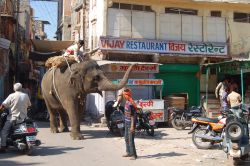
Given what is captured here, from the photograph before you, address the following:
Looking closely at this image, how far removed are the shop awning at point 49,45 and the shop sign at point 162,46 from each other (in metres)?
5.86

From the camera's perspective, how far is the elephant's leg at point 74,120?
40.7 ft

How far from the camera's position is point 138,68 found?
18.6 meters

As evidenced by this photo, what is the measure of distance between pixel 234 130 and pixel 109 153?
3.16 m

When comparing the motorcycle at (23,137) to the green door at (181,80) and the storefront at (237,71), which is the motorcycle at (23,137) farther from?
the green door at (181,80)

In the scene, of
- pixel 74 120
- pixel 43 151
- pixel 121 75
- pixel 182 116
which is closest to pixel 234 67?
pixel 182 116

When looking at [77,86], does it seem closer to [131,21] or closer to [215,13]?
[131,21]

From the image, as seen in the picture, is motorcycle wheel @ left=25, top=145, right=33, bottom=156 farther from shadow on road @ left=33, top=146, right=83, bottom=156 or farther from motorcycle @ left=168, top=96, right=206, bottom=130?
motorcycle @ left=168, top=96, right=206, bottom=130

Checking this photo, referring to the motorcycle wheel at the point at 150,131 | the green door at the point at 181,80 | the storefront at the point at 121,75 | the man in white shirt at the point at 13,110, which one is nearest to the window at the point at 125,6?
the storefront at the point at 121,75

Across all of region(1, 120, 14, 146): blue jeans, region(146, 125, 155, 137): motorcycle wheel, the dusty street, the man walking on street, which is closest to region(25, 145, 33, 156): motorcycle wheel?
the dusty street

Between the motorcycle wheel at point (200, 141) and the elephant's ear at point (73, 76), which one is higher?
the elephant's ear at point (73, 76)

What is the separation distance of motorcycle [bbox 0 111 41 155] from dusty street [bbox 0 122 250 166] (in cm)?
22

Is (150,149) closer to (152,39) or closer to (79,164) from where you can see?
(79,164)

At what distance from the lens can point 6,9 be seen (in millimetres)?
23875

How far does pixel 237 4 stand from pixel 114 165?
48.8ft
